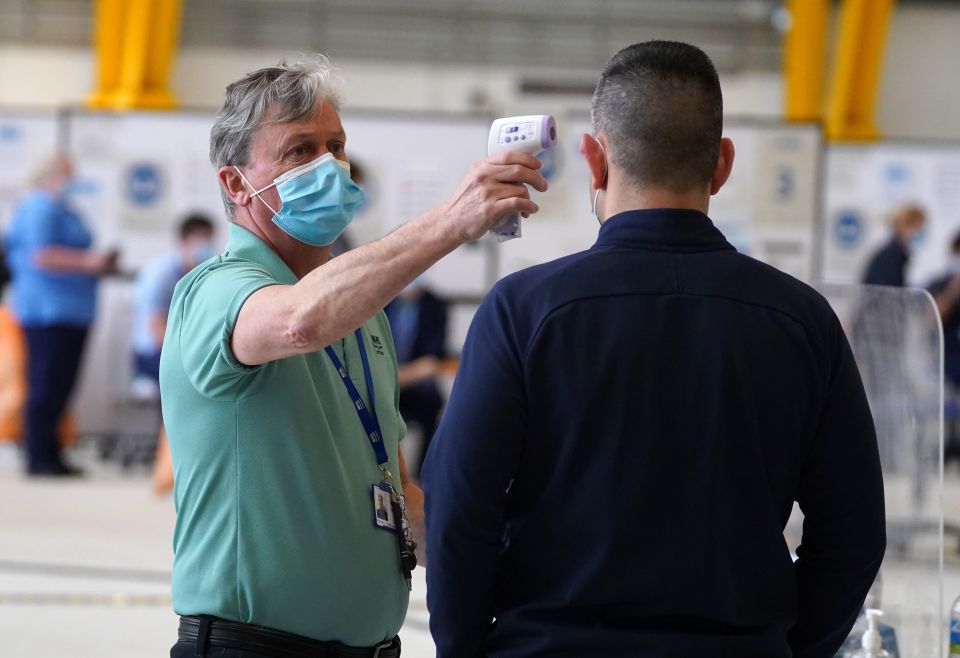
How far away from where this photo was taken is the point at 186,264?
760cm

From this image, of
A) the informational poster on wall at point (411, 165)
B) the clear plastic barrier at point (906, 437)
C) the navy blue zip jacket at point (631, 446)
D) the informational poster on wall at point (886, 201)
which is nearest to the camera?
the navy blue zip jacket at point (631, 446)

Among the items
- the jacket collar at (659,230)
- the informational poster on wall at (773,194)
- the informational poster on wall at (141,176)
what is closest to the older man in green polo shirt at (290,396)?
the jacket collar at (659,230)

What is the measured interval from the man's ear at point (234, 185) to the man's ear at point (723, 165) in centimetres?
70

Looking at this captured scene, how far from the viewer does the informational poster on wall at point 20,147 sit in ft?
28.9

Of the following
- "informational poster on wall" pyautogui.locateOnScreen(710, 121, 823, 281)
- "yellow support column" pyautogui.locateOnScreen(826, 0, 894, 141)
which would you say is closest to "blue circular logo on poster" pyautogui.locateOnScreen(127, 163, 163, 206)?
"informational poster on wall" pyautogui.locateOnScreen(710, 121, 823, 281)

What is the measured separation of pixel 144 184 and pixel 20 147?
1042 mm

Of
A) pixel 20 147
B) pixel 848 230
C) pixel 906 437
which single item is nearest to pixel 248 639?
pixel 906 437

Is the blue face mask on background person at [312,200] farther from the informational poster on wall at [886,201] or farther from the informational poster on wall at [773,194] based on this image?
the informational poster on wall at [886,201]

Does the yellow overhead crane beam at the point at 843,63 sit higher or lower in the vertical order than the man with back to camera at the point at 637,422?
higher

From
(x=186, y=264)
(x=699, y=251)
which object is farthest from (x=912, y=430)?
(x=186, y=264)

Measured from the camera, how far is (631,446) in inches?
53.5

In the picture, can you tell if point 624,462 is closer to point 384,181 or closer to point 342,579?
point 342,579

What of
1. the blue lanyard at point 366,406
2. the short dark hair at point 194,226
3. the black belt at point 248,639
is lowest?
the short dark hair at point 194,226

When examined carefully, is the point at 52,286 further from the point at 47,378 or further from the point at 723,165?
the point at 723,165
